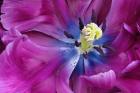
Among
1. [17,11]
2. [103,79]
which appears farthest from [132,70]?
[17,11]

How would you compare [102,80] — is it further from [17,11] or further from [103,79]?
[17,11]

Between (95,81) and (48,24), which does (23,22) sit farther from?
(95,81)

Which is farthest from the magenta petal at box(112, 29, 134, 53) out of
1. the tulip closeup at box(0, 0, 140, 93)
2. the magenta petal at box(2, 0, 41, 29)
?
the magenta petal at box(2, 0, 41, 29)

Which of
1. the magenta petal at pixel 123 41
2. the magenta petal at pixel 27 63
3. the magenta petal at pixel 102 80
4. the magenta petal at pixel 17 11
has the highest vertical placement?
the magenta petal at pixel 17 11

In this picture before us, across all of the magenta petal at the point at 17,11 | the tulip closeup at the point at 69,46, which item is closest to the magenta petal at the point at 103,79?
the tulip closeup at the point at 69,46

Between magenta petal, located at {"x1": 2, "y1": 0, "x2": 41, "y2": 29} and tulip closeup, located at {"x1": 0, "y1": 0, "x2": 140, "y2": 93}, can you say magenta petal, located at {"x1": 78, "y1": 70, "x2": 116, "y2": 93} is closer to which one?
tulip closeup, located at {"x1": 0, "y1": 0, "x2": 140, "y2": 93}

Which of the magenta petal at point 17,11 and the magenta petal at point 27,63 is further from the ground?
the magenta petal at point 17,11

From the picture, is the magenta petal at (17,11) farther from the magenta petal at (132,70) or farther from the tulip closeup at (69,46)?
the magenta petal at (132,70)

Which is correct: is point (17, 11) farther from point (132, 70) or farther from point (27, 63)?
point (132, 70)

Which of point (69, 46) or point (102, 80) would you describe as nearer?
point (102, 80)
